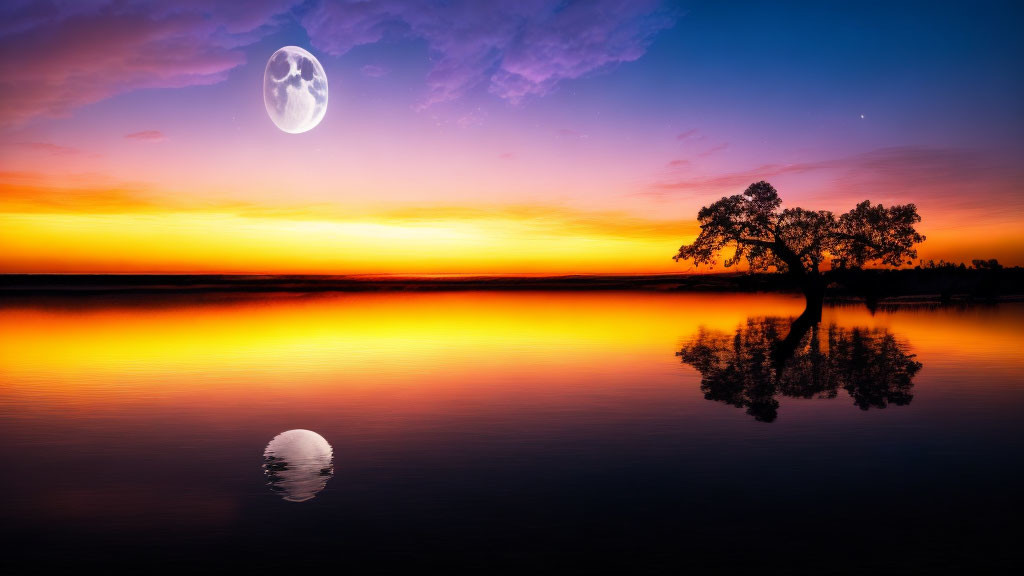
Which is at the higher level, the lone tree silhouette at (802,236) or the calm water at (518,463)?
the lone tree silhouette at (802,236)

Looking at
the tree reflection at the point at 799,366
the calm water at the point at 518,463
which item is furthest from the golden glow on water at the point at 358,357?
the tree reflection at the point at 799,366

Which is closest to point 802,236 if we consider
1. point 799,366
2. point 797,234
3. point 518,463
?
point 797,234

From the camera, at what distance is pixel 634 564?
10.4m

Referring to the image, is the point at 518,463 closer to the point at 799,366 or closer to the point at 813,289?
the point at 799,366

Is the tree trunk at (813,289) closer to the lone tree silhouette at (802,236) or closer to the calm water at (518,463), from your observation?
the lone tree silhouette at (802,236)

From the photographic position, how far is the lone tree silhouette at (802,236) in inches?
2485

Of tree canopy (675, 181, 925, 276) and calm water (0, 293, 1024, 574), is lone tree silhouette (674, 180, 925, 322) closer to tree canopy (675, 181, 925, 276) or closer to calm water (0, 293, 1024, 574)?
tree canopy (675, 181, 925, 276)

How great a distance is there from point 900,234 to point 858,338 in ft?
92.8

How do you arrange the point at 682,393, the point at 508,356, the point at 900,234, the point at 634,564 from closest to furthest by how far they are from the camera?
the point at 634,564 < the point at 682,393 < the point at 508,356 < the point at 900,234

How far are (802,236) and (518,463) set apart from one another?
183ft

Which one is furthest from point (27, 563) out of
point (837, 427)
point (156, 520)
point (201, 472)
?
point (837, 427)

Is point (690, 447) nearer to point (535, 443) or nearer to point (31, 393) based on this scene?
point (535, 443)

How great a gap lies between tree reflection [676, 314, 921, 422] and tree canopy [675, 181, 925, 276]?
16493mm

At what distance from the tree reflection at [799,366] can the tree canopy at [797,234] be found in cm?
1649
